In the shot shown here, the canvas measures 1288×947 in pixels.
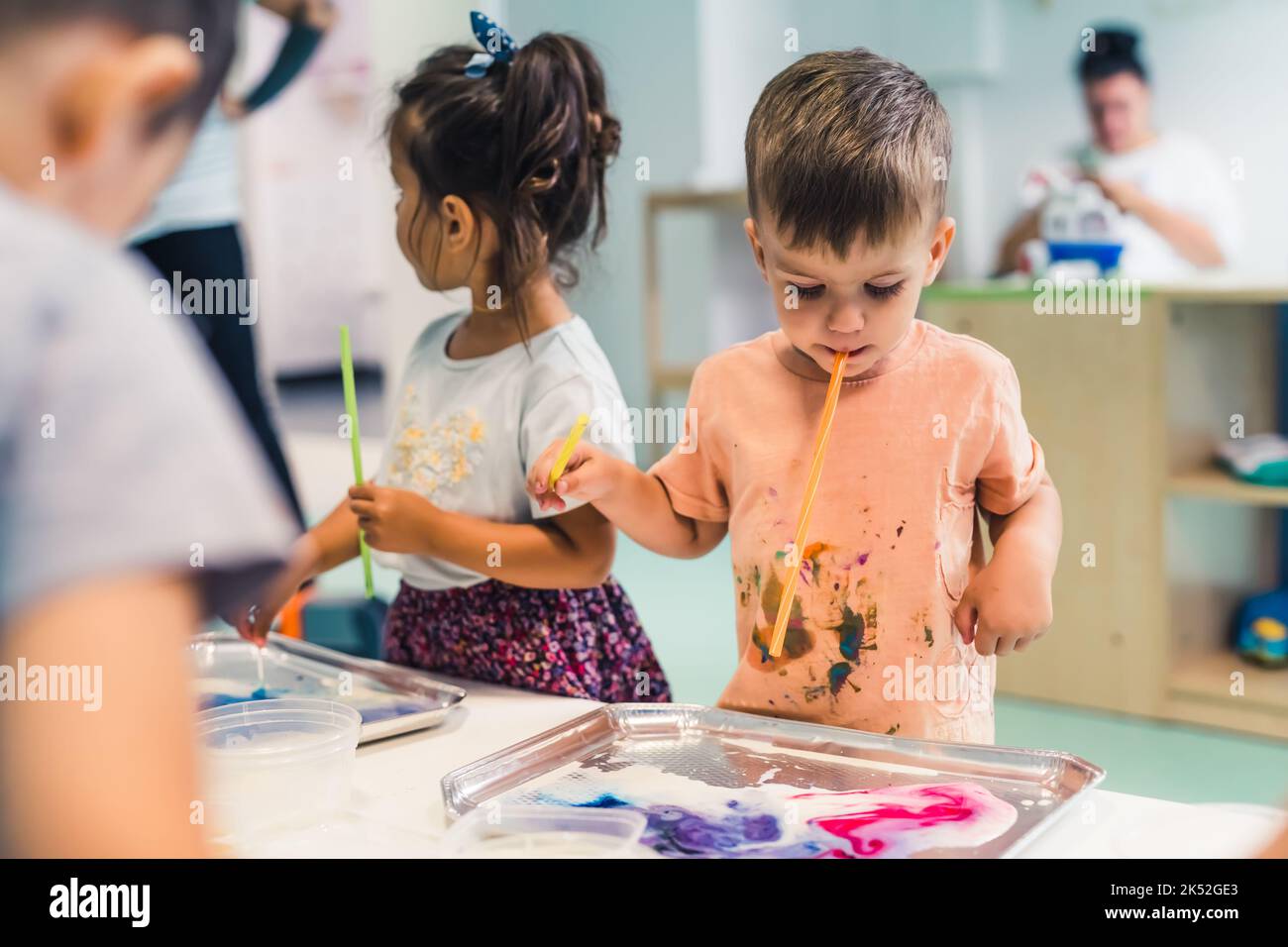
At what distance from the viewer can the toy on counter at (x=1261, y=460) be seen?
7.68ft

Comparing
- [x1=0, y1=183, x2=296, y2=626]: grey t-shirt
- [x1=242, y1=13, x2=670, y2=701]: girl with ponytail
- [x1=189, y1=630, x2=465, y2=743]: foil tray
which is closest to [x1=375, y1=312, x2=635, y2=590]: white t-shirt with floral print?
[x1=242, y1=13, x2=670, y2=701]: girl with ponytail

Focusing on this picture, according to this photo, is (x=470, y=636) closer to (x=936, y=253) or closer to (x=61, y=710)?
(x=936, y=253)

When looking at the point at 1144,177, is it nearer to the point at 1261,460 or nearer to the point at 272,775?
the point at 1261,460

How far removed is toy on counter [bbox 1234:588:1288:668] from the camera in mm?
2342

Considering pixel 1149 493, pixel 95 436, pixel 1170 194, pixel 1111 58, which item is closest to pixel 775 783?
pixel 95 436

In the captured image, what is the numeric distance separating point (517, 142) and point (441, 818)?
0.63 m

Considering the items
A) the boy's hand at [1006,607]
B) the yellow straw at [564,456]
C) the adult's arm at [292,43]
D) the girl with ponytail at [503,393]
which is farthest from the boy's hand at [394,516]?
the adult's arm at [292,43]

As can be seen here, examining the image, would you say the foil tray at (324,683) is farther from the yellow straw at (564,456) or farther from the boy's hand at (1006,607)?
the boy's hand at (1006,607)

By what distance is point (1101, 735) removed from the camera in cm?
243

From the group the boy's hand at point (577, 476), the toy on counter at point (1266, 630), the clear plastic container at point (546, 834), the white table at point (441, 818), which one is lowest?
the toy on counter at point (1266, 630)

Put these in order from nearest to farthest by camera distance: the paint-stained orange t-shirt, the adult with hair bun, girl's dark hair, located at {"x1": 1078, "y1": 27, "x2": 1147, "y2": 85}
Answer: the paint-stained orange t-shirt
the adult with hair bun
girl's dark hair, located at {"x1": 1078, "y1": 27, "x2": 1147, "y2": 85}

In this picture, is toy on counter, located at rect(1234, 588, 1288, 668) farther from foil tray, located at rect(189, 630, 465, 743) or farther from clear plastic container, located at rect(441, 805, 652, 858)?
clear plastic container, located at rect(441, 805, 652, 858)

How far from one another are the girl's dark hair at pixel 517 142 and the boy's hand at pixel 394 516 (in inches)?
7.7
